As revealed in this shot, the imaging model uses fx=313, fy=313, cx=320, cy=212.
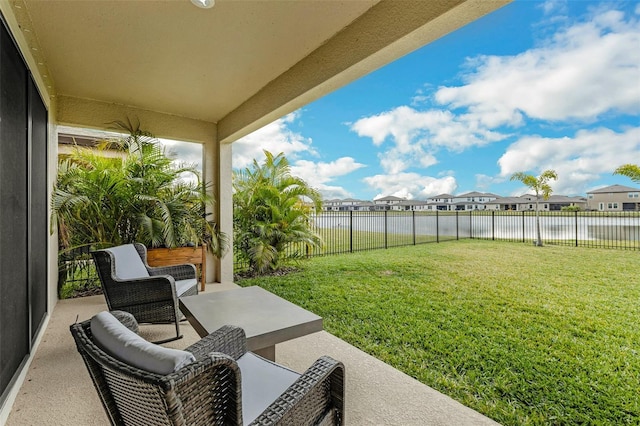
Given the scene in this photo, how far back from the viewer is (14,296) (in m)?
2.13

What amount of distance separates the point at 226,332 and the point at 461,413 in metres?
1.52

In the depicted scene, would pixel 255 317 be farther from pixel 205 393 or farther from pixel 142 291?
pixel 142 291

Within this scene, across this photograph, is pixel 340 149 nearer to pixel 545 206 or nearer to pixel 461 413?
pixel 545 206

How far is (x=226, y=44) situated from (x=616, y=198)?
8.74 metres

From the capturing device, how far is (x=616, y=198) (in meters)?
7.10

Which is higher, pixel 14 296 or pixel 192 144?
pixel 192 144

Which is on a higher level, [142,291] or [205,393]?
[205,393]

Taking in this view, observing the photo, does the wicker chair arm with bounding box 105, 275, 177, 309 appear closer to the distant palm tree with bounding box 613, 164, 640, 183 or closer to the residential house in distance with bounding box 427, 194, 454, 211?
the distant palm tree with bounding box 613, 164, 640, 183

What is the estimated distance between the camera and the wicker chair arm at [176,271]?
3.60m

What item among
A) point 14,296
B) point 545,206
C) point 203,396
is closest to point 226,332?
point 203,396

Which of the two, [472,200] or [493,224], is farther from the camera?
[472,200]

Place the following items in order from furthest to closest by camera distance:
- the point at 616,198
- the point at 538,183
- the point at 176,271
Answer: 1. the point at 538,183
2. the point at 616,198
3. the point at 176,271

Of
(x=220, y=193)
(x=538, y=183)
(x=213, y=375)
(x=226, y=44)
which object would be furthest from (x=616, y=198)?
(x=213, y=375)

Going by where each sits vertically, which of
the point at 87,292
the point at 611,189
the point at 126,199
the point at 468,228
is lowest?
the point at 87,292
